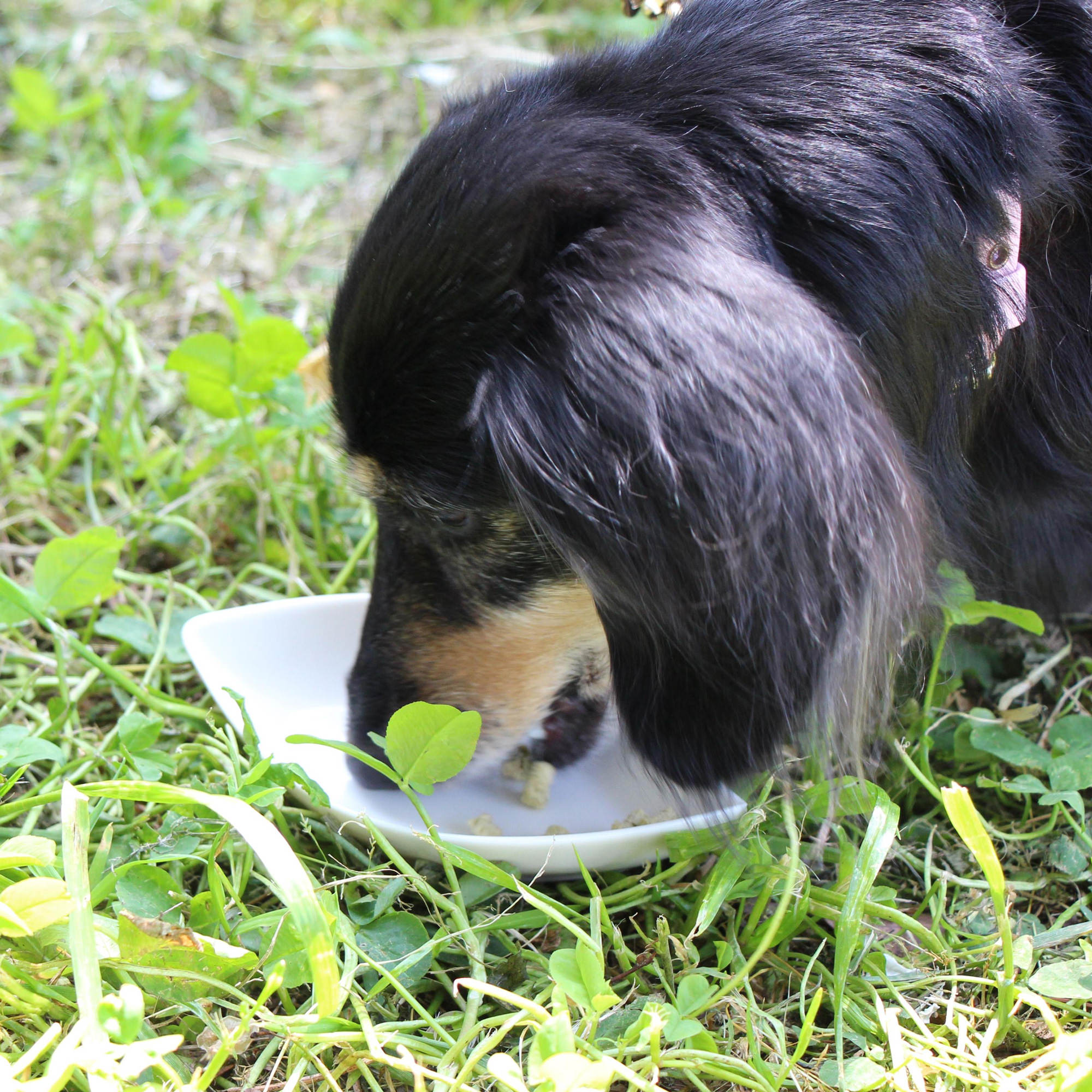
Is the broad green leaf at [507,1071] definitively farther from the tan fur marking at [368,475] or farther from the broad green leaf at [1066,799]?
Result: the broad green leaf at [1066,799]

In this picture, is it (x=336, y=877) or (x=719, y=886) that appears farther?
(x=336, y=877)

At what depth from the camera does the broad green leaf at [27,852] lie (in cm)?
120

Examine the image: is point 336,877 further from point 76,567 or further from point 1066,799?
point 1066,799

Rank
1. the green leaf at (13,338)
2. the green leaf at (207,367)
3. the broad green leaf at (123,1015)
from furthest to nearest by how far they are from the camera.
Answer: the green leaf at (13,338) < the green leaf at (207,367) < the broad green leaf at (123,1015)

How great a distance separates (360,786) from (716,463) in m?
0.67

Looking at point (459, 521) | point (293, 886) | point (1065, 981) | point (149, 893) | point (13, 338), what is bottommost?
point (1065, 981)

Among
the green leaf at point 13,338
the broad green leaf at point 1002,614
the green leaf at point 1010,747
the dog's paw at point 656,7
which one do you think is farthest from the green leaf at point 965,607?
the green leaf at point 13,338

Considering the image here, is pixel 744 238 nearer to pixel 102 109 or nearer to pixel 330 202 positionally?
pixel 330 202

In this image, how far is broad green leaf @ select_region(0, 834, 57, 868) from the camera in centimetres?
120

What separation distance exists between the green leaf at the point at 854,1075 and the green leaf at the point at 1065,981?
220 mm

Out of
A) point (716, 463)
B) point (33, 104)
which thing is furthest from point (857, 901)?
point (33, 104)

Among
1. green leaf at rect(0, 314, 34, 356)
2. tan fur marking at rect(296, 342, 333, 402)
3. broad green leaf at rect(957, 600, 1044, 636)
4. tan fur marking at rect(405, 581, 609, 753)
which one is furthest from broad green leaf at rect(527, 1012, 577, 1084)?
green leaf at rect(0, 314, 34, 356)

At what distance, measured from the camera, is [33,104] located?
290cm

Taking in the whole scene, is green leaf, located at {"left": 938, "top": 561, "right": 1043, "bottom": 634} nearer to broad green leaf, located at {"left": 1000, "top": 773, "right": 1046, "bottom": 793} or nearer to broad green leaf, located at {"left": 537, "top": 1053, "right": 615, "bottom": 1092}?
broad green leaf, located at {"left": 1000, "top": 773, "right": 1046, "bottom": 793}
